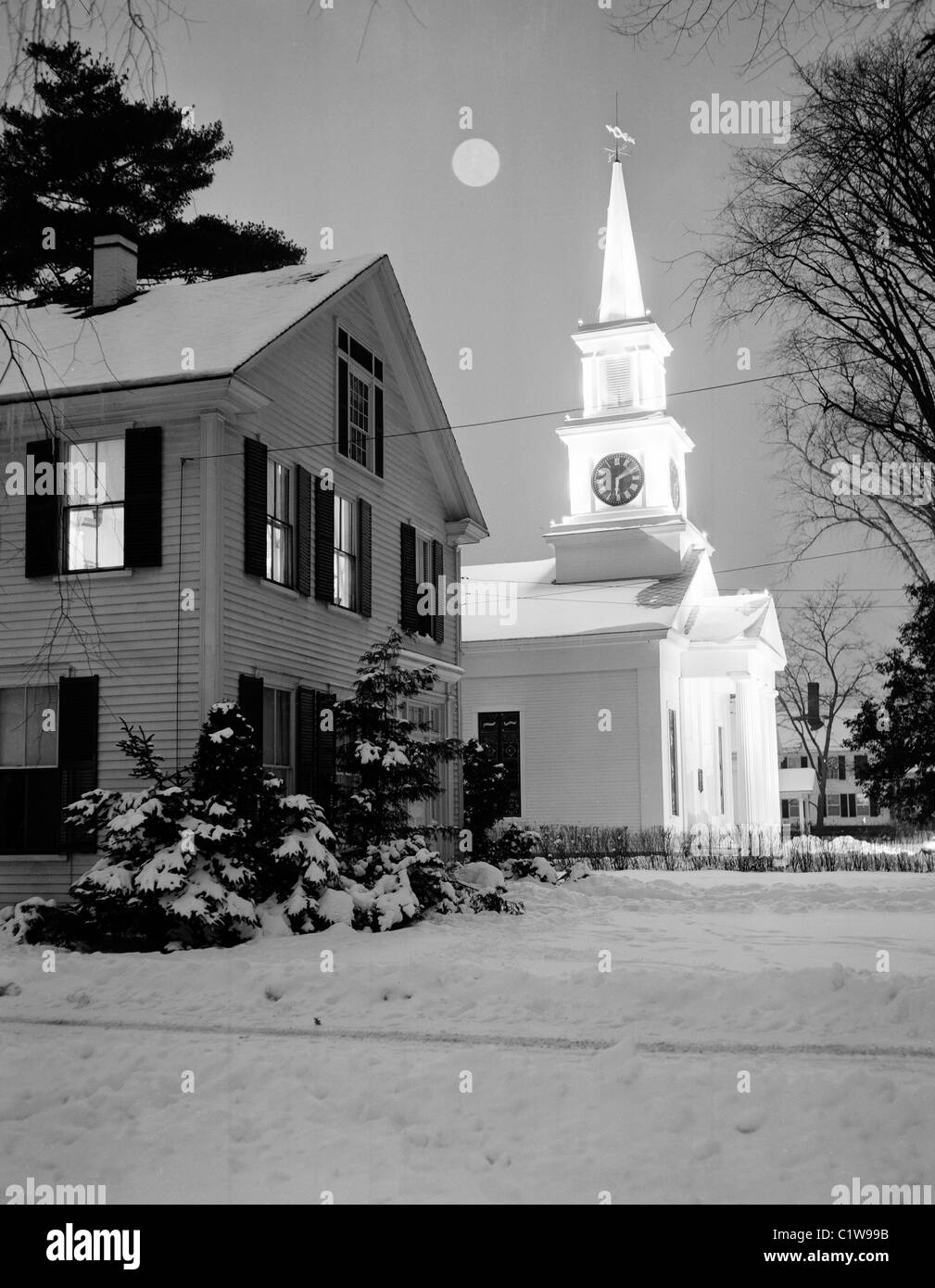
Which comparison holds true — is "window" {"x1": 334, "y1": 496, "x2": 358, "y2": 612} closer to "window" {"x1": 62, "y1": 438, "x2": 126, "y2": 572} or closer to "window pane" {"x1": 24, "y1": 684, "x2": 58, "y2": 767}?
"window" {"x1": 62, "y1": 438, "x2": 126, "y2": 572}

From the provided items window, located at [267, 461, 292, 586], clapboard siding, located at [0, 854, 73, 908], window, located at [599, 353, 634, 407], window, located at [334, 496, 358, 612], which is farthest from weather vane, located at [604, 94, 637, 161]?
clapboard siding, located at [0, 854, 73, 908]

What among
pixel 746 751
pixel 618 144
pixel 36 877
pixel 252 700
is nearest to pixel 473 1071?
pixel 252 700

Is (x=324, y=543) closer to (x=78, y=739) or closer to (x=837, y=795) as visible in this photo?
(x=78, y=739)

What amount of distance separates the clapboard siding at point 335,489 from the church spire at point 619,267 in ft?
57.4

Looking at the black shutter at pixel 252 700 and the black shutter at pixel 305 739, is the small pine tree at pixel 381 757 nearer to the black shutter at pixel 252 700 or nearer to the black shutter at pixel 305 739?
the black shutter at pixel 305 739

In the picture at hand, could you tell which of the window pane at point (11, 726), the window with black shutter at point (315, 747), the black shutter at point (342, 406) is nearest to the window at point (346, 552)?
the black shutter at point (342, 406)

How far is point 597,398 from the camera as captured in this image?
38.5 meters

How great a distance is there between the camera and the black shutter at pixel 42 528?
610 inches

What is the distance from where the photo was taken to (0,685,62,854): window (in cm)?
1503

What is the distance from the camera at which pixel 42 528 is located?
1557cm

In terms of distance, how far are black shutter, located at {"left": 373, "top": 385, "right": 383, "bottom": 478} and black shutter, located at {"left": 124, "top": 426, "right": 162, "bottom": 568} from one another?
5514 mm

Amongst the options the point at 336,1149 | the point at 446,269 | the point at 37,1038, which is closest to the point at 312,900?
the point at 37,1038

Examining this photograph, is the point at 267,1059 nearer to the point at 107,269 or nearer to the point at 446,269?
the point at 107,269

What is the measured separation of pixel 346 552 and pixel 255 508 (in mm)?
3387
